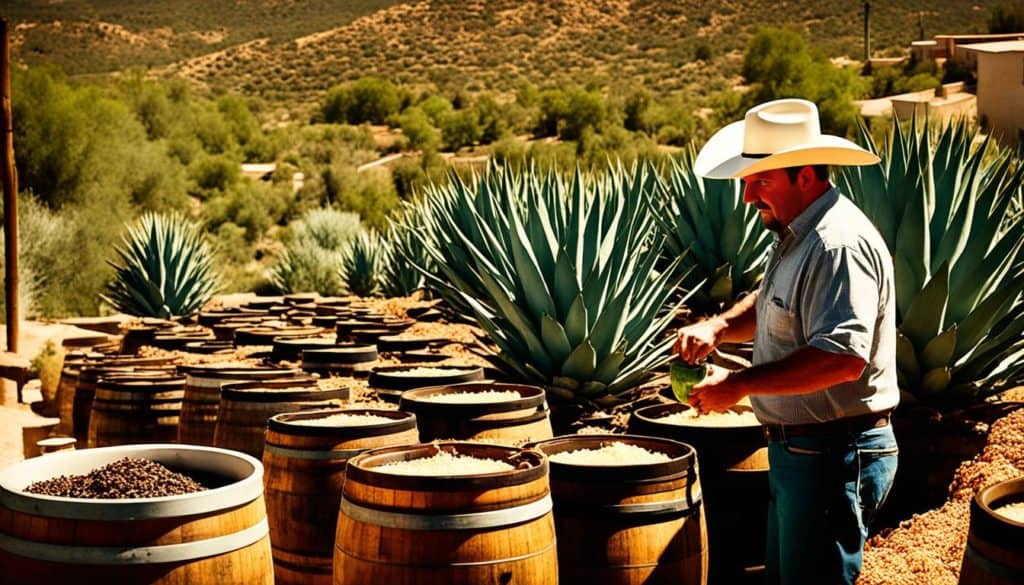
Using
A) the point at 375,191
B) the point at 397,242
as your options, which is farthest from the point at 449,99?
the point at 397,242

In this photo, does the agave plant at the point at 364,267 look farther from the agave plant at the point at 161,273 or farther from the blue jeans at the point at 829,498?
the blue jeans at the point at 829,498

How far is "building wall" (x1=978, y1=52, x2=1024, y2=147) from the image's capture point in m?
33.7

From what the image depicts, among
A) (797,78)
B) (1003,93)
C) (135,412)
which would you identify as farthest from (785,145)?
(797,78)

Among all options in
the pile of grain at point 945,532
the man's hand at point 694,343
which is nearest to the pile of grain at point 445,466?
the man's hand at point 694,343

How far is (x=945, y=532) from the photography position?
523 cm

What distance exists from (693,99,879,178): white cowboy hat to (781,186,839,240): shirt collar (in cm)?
12

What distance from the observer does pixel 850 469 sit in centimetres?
368

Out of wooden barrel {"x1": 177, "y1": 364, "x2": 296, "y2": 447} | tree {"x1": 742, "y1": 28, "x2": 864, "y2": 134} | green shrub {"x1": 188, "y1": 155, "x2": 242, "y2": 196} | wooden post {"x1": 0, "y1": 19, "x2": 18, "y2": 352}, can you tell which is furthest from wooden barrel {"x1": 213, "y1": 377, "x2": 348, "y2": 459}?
green shrub {"x1": 188, "y1": 155, "x2": 242, "y2": 196}

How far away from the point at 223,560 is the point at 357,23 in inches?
2981

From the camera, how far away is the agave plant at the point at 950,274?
245 inches

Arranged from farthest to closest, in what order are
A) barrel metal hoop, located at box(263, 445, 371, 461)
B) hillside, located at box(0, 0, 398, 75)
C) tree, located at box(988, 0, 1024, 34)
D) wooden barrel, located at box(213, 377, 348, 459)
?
hillside, located at box(0, 0, 398, 75) < tree, located at box(988, 0, 1024, 34) < wooden barrel, located at box(213, 377, 348, 459) < barrel metal hoop, located at box(263, 445, 371, 461)

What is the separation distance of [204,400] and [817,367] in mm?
3614

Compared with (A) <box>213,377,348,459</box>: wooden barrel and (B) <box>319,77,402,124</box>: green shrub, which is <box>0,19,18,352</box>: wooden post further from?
(B) <box>319,77,402,124</box>: green shrub

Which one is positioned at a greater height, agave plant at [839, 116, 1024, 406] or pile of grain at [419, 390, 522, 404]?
agave plant at [839, 116, 1024, 406]
